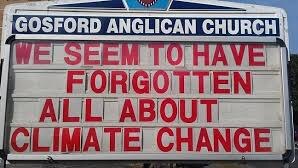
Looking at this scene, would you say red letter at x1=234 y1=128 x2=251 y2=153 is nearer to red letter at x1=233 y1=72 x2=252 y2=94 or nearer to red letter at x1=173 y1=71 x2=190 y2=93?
red letter at x1=233 y1=72 x2=252 y2=94

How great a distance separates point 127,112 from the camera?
4.59 meters

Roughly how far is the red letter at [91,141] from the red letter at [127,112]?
0.30 m

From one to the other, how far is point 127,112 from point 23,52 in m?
1.21

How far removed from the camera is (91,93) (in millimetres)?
4613

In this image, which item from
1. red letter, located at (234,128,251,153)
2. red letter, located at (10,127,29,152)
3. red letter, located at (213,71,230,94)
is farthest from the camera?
red letter, located at (213,71,230,94)

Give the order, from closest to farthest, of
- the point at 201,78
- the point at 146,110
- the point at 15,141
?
the point at 15,141, the point at 146,110, the point at 201,78

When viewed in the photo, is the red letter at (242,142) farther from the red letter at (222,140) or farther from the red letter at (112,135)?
the red letter at (112,135)

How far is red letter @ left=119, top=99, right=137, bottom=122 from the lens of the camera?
4570mm

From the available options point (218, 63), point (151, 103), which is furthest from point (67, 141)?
point (218, 63)

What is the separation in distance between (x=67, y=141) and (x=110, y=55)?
0.95m

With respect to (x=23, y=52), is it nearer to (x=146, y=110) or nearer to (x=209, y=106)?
(x=146, y=110)

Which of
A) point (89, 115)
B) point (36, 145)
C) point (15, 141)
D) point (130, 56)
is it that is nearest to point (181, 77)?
point (130, 56)

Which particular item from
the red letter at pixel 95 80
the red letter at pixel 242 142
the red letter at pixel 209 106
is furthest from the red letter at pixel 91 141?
the red letter at pixel 242 142

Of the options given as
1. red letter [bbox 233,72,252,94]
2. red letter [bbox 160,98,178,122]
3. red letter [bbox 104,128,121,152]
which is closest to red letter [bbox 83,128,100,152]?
red letter [bbox 104,128,121,152]
